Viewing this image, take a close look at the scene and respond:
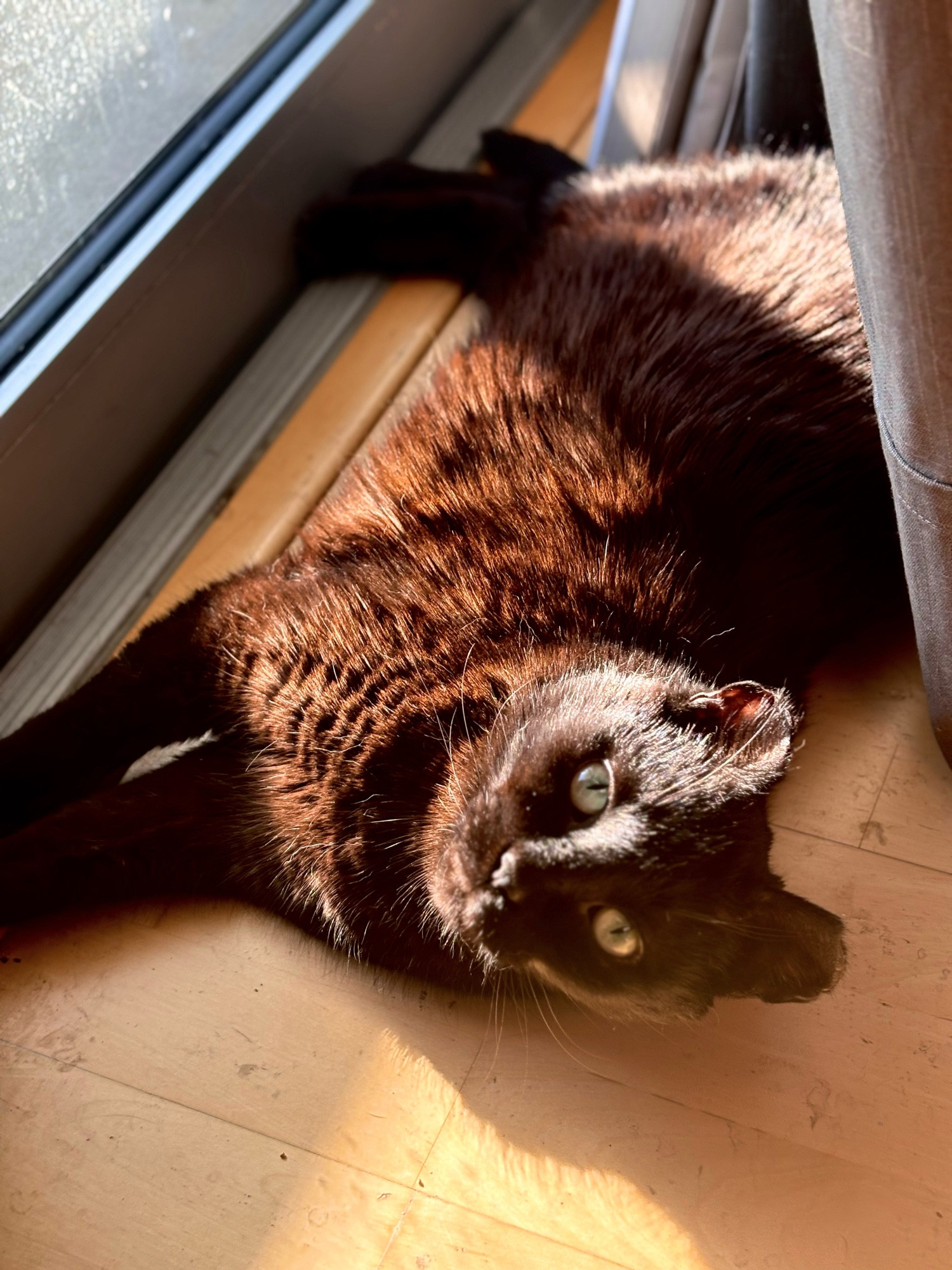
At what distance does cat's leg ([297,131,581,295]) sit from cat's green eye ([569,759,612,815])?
0.89 metres

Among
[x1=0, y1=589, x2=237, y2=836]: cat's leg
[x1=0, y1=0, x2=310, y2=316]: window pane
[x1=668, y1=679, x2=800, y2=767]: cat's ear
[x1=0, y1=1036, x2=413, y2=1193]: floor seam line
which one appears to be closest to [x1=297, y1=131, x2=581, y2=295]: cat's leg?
[x1=0, y1=0, x2=310, y2=316]: window pane

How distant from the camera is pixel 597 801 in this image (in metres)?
1.00

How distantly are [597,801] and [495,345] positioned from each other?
0.65 metres

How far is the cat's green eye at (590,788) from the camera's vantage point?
997 millimetres

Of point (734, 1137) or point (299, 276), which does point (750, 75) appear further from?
point (734, 1137)

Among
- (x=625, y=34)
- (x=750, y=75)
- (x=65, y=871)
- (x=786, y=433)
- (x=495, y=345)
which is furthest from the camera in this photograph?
(x=625, y=34)

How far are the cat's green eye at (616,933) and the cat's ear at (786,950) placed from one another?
0.10m

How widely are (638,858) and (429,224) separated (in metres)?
1.11

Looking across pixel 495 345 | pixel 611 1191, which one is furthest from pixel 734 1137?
pixel 495 345

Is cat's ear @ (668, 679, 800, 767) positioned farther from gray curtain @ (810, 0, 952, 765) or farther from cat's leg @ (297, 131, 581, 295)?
cat's leg @ (297, 131, 581, 295)

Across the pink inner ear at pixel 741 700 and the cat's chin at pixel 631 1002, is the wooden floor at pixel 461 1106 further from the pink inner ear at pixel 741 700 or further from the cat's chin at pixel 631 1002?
the pink inner ear at pixel 741 700

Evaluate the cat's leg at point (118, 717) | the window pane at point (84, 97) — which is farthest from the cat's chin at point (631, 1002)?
the window pane at point (84, 97)

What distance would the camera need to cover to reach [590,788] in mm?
1002

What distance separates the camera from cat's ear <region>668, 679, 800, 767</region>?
1.01 metres
